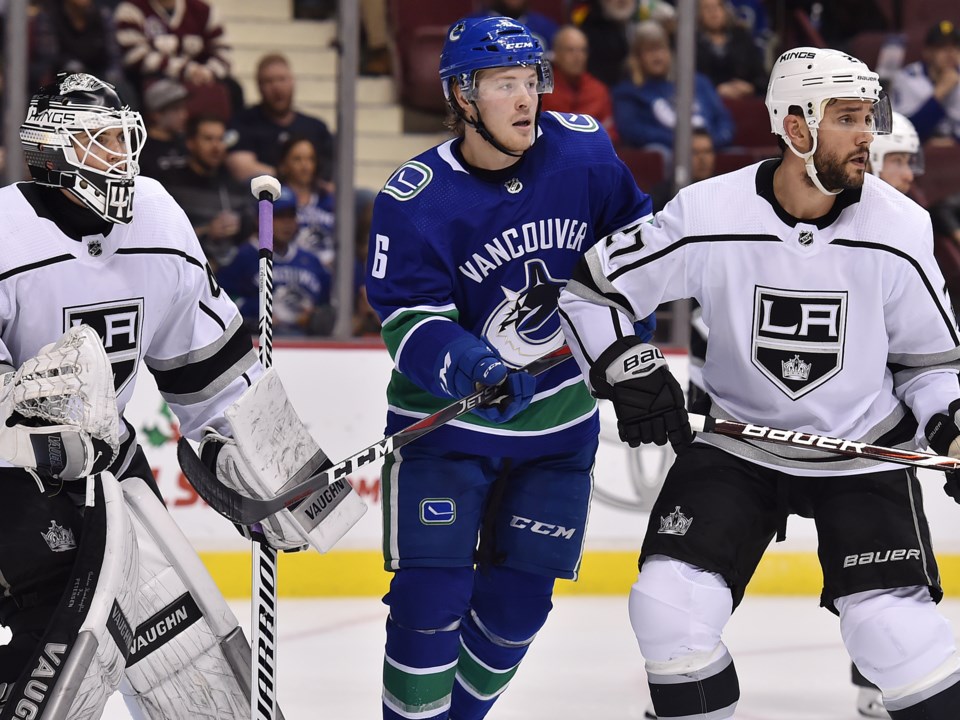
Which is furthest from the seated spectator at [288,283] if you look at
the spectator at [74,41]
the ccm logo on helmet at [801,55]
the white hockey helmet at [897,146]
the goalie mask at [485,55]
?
the ccm logo on helmet at [801,55]

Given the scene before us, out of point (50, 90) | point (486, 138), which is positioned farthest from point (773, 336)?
point (50, 90)

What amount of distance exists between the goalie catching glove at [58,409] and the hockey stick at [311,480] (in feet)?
0.85

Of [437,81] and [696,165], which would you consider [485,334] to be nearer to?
[696,165]

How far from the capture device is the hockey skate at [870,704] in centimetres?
345

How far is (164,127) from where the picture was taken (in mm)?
4707

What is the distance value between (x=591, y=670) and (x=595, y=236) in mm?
1447

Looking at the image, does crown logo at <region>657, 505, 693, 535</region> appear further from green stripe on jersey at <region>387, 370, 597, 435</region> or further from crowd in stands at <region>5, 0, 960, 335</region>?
crowd in stands at <region>5, 0, 960, 335</region>

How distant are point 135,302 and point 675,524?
86 cm

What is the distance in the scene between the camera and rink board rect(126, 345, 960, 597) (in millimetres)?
4402

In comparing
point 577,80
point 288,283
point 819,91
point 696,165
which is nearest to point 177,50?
point 288,283

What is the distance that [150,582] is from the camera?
2242mm

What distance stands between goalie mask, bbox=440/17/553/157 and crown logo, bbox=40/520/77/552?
97 centimetres

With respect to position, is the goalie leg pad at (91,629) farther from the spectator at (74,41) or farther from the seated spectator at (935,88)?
the seated spectator at (935,88)

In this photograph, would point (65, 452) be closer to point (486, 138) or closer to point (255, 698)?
point (255, 698)
